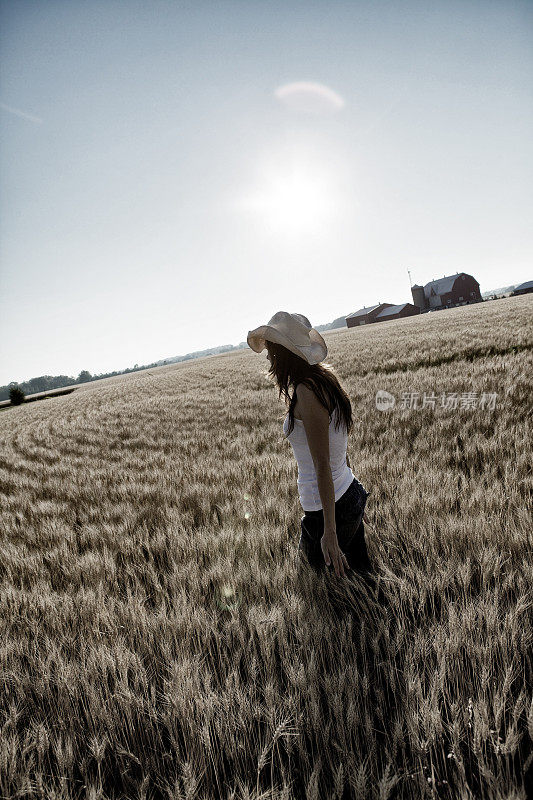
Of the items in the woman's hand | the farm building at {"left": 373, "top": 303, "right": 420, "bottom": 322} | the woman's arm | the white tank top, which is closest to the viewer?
the woman's arm

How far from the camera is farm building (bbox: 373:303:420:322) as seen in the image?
8988 cm

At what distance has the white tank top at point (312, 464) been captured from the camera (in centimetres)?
199

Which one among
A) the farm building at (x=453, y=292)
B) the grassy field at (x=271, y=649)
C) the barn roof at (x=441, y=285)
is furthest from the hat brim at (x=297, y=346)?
the barn roof at (x=441, y=285)

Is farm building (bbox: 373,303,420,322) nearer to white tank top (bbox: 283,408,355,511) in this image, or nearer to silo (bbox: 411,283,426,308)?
silo (bbox: 411,283,426,308)

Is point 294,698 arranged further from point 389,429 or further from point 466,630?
point 389,429

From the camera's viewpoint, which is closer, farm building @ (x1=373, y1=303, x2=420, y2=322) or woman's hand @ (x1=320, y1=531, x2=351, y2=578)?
woman's hand @ (x1=320, y1=531, x2=351, y2=578)

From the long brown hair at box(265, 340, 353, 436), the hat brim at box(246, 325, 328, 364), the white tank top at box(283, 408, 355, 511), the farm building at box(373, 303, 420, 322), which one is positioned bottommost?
the white tank top at box(283, 408, 355, 511)

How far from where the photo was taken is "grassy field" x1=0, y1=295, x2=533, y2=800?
113 cm

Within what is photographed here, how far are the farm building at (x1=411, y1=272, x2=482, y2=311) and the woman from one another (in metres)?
99.6

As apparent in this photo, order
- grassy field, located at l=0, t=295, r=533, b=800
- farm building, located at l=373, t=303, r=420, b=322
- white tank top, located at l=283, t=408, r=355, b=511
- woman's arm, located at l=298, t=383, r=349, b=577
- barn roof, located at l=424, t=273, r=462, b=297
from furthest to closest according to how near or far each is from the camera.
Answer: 1. farm building, located at l=373, t=303, r=420, b=322
2. barn roof, located at l=424, t=273, r=462, b=297
3. white tank top, located at l=283, t=408, r=355, b=511
4. woman's arm, located at l=298, t=383, r=349, b=577
5. grassy field, located at l=0, t=295, r=533, b=800

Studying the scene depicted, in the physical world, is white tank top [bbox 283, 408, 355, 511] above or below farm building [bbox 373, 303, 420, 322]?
below

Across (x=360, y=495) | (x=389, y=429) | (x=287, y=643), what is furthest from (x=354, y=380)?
(x=287, y=643)

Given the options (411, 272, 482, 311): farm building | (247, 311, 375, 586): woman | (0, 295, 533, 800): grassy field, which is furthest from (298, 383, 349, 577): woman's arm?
(411, 272, 482, 311): farm building

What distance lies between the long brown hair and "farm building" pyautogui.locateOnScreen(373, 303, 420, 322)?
314 feet
